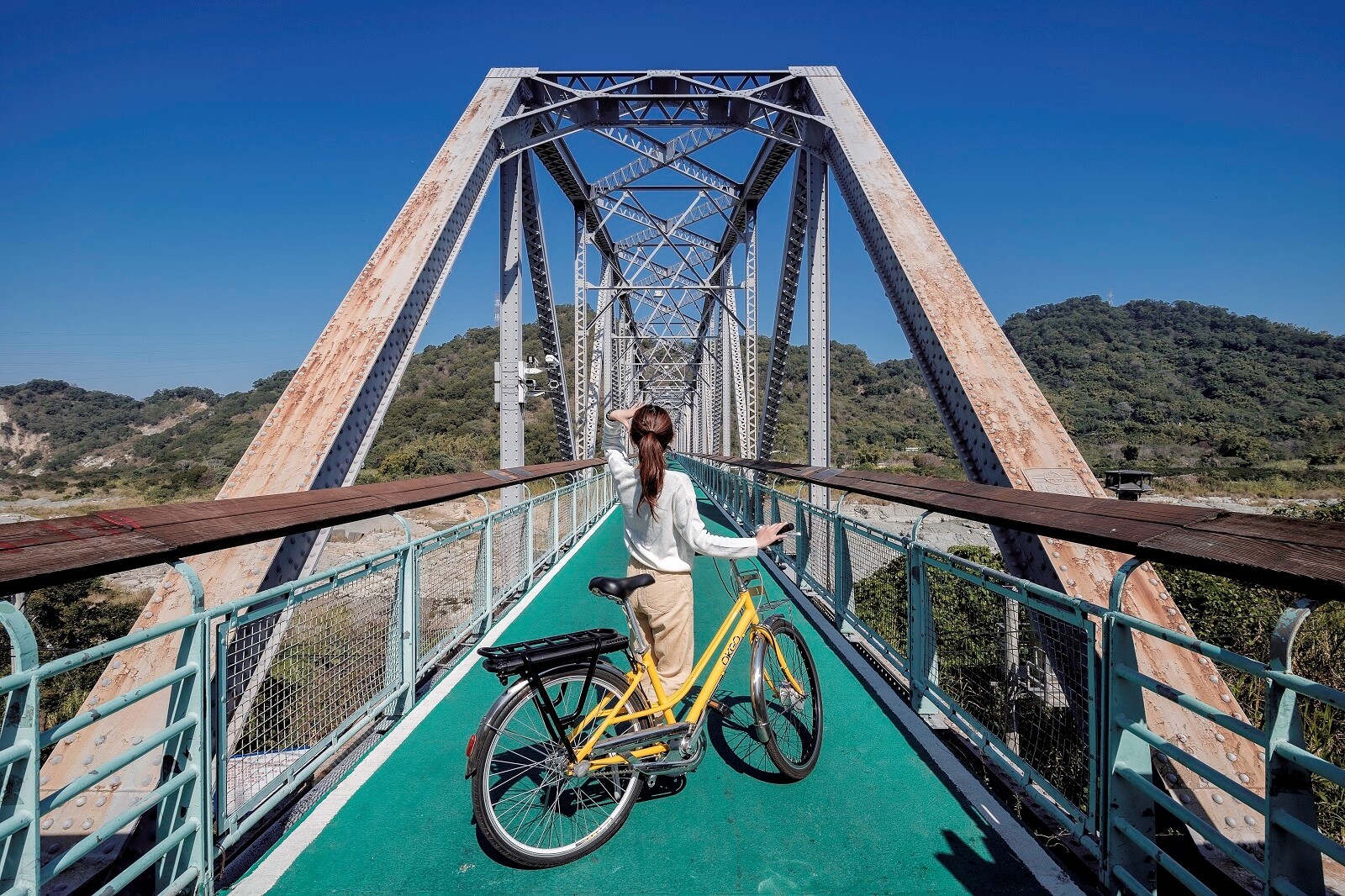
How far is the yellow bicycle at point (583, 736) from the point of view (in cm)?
218

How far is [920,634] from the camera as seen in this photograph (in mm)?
3541

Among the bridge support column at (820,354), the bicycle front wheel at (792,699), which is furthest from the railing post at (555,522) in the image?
the bicycle front wheel at (792,699)

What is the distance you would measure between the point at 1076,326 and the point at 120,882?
296 feet

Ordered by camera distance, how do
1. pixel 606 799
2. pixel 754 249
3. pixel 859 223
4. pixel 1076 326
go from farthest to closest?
1. pixel 1076 326
2. pixel 754 249
3. pixel 859 223
4. pixel 606 799

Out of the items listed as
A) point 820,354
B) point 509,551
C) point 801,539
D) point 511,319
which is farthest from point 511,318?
point 801,539

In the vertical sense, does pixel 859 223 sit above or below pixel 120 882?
above

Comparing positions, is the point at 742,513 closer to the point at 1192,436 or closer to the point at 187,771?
the point at 187,771

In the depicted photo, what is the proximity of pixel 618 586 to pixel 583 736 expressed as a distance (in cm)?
50

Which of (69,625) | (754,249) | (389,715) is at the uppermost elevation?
(754,249)

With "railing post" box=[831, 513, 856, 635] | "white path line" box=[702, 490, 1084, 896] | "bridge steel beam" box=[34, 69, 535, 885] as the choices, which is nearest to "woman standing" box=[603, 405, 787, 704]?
"white path line" box=[702, 490, 1084, 896]

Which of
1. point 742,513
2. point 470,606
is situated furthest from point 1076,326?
point 470,606

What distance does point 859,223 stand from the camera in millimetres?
6344

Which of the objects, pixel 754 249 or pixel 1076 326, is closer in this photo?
pixel 754 249

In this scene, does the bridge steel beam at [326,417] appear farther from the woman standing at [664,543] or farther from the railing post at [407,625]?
the woman standing at [664,543]
